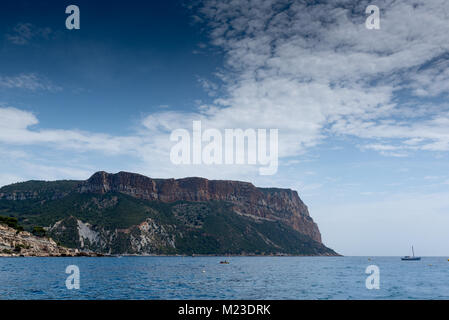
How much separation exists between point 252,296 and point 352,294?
16959mm

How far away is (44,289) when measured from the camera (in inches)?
2185
